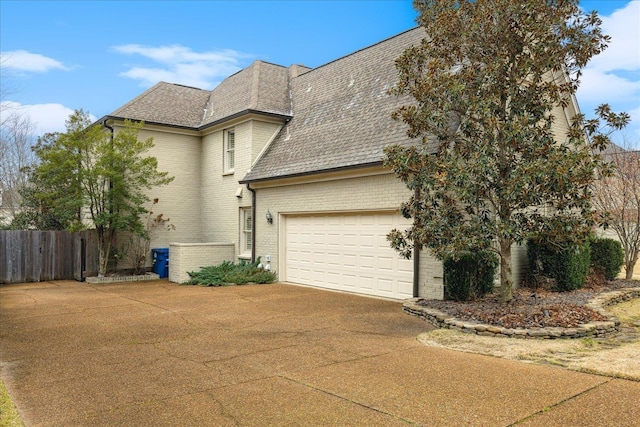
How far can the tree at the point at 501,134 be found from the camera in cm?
793

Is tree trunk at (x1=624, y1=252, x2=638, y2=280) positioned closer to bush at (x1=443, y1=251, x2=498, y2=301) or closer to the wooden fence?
bush at (x1=443, y1=251, x2=498, y2=301)

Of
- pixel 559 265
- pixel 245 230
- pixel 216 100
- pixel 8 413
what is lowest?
pixel 8 413

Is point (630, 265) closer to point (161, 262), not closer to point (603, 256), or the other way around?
point (603, 256)

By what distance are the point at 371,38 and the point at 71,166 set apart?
10507mm

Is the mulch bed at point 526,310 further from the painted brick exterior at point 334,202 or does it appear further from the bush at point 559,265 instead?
the painted brick exterior at point 334,202

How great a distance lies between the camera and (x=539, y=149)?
8.10m

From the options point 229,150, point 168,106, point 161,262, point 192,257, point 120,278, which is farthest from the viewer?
point 168,106

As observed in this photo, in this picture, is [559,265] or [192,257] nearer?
[559,265]

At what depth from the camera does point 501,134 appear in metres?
8.29

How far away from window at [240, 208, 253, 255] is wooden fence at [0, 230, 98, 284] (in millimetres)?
4809

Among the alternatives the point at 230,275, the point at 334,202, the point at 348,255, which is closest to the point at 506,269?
the point at 348,255

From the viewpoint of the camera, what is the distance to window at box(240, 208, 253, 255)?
1634cm

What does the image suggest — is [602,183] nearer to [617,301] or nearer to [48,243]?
[617,301]

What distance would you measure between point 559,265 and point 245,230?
381 inches
